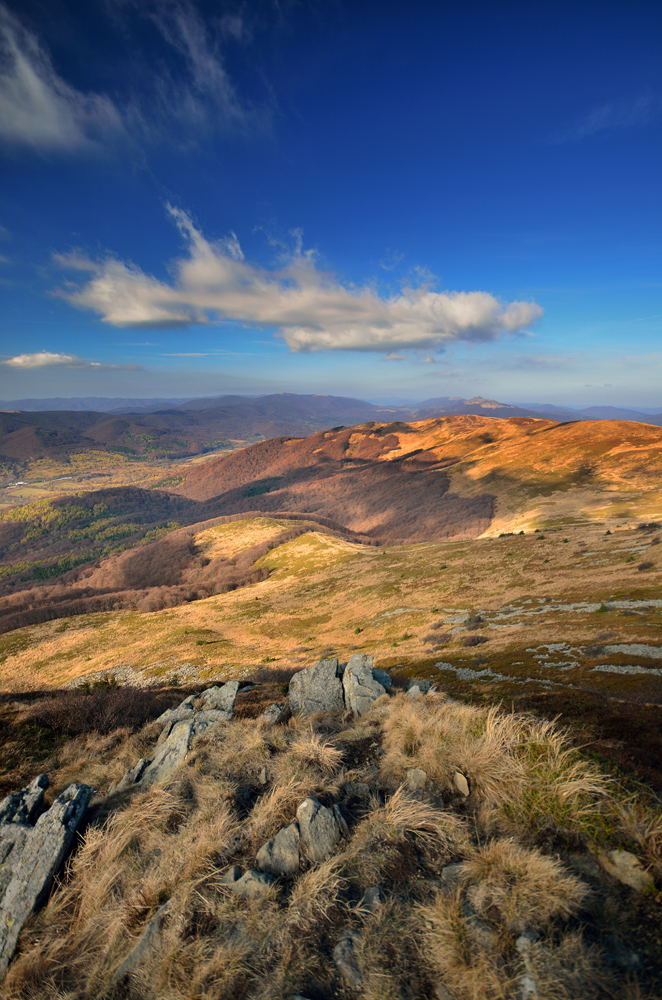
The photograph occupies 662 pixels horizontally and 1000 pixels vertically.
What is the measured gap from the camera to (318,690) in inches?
550

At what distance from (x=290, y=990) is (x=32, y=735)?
13407 mm

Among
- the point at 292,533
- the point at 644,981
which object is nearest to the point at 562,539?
the point at 644,981

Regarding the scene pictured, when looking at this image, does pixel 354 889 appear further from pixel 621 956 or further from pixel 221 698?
pixel 221 698

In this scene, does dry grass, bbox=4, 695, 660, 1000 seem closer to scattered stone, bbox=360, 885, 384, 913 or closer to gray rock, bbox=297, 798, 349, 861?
scattered stone, bbox=360, 885, 384, 913

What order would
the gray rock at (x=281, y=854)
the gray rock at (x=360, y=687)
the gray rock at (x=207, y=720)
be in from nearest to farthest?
1. the gray rock at (x=281, y=854)
2. the gray rock at (x=207, y=720)
3. the gray rock at (x=360, y=687)

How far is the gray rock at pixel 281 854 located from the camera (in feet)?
19.4

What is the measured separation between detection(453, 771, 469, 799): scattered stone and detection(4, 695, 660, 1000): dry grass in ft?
0.49

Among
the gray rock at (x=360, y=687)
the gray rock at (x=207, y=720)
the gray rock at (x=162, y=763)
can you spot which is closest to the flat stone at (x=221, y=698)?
the gray rock at (x=207, y=720)

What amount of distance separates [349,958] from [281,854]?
2022 millimetres

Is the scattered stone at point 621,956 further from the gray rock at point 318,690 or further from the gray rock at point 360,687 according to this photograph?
the gray rock at point 318,690

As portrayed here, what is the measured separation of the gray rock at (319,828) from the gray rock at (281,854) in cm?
18

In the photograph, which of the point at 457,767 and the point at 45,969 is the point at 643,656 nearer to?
the point at 457,767

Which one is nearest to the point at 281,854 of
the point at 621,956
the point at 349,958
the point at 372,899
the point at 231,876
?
the point at 231,876

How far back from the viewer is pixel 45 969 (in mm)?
5141
